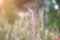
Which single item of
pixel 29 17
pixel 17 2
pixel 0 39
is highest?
pixel 17 2

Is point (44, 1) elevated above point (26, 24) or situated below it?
above

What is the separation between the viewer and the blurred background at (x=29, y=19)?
877 mm

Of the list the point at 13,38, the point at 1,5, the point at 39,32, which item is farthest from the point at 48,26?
the point at 1,5

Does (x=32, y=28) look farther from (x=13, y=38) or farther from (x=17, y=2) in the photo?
(x=17, y=2)

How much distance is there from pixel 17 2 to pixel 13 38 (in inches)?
10.8

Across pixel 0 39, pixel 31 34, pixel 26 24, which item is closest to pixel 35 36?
pixel 31 34

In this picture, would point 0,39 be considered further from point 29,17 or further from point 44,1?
point 44,1

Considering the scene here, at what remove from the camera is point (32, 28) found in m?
0.85

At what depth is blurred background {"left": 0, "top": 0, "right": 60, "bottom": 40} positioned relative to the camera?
2.88 ft

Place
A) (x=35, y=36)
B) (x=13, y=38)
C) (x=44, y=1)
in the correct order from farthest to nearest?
1. (x=44, y=1)
2. (x=13, y=38)
3. (x=35, y=36)

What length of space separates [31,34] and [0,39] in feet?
0.78

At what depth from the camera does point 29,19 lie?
0.92 metres

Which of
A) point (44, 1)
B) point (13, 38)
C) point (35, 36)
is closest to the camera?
point (35, 36)

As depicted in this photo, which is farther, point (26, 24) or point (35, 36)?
point (26, 24)
